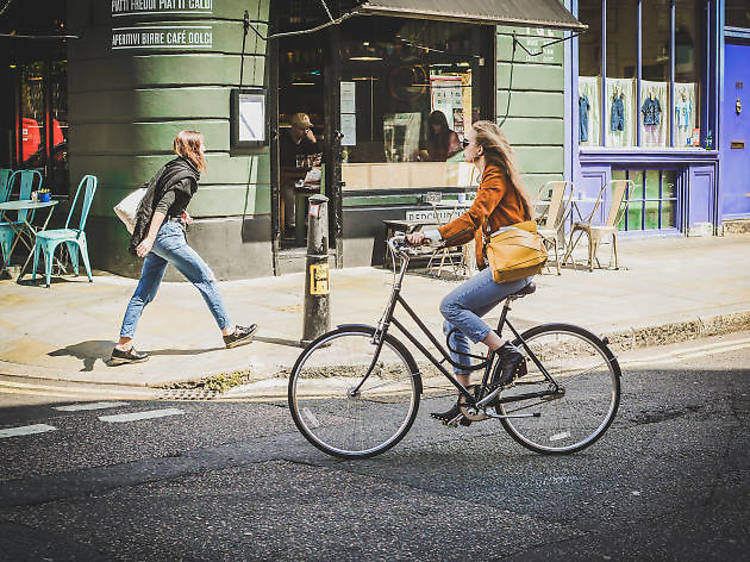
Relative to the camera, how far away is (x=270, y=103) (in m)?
12.6

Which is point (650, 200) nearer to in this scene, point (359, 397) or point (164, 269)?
point (164, 269)

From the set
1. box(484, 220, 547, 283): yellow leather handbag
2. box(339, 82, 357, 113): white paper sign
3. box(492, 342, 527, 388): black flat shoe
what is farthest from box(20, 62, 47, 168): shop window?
box(492, 342, 527, 388): black flat shoe

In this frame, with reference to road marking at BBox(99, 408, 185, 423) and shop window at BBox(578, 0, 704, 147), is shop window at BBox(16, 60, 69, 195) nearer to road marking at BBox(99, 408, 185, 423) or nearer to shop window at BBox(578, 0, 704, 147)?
shop window at BBox(578, 0, 704, 147)

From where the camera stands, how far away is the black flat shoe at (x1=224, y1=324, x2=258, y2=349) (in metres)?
8.55

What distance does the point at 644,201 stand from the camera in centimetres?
1678

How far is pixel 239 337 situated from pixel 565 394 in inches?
142

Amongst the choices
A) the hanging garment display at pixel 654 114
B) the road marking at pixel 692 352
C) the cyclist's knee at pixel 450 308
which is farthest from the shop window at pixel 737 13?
the cyclist's knee at pixel 450 308

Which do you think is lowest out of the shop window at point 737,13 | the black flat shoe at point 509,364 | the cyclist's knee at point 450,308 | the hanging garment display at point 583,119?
the black flat shoe at point 509,364

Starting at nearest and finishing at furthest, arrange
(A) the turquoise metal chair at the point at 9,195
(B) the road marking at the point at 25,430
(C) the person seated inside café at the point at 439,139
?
(B) the road marking at the point at 25,430, (A) the turquoise metal chair at the point at 9,195, (C) the person seated inside café at the point at 439,139

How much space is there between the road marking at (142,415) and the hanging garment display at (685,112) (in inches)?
490

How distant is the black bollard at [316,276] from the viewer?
28.1 ft

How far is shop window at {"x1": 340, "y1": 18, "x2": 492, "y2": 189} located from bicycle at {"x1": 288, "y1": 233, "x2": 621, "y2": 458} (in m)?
7.97

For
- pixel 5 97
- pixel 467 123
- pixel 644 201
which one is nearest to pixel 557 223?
pixel 467 123

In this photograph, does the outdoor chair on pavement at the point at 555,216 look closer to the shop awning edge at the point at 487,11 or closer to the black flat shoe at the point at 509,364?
the shop awning edge at the point at 487,11
